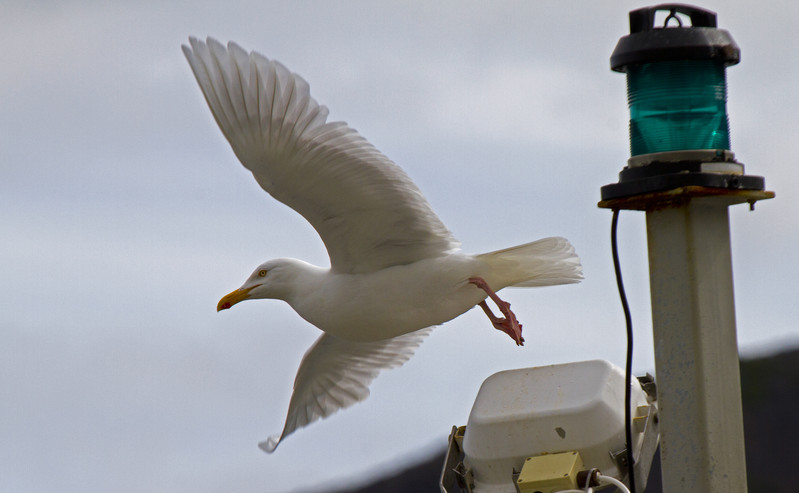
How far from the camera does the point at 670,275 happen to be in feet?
11.5

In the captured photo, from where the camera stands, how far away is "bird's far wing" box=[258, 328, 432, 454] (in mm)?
8688

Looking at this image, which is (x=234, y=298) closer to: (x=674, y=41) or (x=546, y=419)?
(x=546, y=419)

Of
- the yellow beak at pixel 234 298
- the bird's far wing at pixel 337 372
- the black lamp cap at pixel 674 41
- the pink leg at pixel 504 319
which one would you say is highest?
the black lamp cap at pixel 674 41

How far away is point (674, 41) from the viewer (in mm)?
3463

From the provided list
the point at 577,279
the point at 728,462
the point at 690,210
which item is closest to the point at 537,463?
the point at 728,462

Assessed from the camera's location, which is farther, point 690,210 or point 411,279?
point 411,279

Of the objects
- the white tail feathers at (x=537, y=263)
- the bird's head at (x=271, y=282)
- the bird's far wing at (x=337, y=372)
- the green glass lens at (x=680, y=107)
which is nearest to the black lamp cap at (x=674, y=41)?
the green glass lens at (x=680, y=107)

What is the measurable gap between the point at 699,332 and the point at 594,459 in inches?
31.6

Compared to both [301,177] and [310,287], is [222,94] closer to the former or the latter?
[301,177]

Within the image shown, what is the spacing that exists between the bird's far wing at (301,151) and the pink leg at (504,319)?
48 cm

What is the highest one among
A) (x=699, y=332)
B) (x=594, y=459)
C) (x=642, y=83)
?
(x=642, y=83)

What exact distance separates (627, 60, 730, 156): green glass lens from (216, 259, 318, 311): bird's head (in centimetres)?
444

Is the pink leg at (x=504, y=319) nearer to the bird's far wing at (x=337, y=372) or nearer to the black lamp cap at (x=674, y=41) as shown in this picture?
the bird's far wing at (x=337, y=372)

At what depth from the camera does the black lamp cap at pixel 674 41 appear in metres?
3.47
